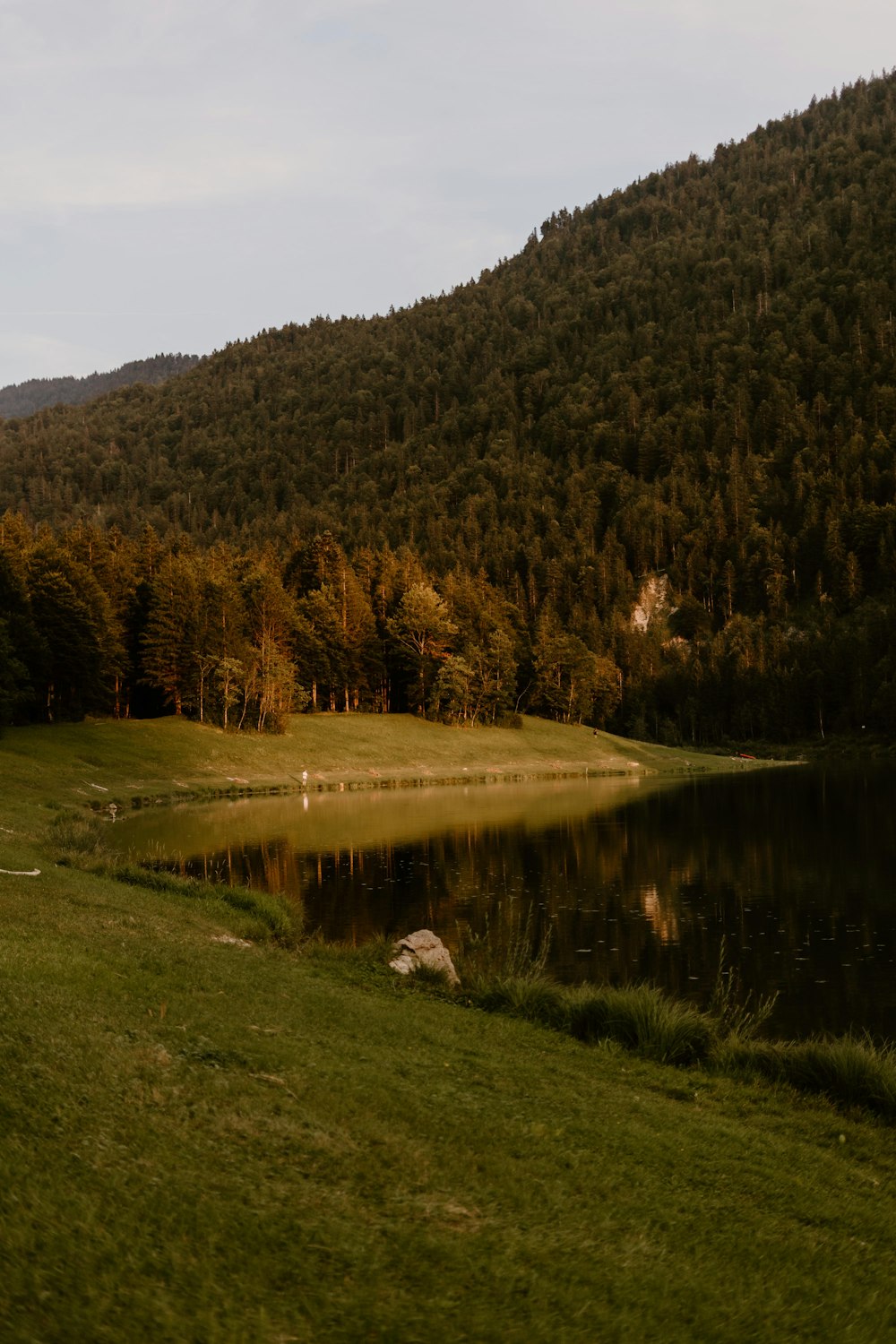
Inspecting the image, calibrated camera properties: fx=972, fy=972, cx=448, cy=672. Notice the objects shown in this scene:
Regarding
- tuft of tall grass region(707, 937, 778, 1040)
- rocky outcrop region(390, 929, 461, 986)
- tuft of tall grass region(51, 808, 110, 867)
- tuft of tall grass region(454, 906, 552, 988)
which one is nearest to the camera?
tuft of tall grass region(707, 937, 778, 1040)

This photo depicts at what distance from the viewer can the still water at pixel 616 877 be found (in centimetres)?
2359

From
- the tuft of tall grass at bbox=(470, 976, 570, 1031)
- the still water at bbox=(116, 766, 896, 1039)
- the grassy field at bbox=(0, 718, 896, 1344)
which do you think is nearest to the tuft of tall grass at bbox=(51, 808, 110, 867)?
the still water at bbox=(116, 766, 896, 1039)

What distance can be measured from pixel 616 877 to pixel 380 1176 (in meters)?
30.5

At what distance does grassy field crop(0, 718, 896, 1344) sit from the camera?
6055mm

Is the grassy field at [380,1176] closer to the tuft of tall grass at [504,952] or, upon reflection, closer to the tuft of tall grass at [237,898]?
the tuft of tall grass at [504,952]

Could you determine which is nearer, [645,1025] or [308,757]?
[645,1025]

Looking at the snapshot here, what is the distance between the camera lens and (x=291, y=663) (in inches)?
3949

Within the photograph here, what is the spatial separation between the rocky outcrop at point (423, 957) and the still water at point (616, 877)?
2.99 metres

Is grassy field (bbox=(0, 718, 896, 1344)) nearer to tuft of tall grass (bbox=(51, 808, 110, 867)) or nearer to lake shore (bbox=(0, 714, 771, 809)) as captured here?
tuft of tall grass (bbox=(51, 808, 110, 867))

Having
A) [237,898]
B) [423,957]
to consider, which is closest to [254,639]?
[237,898]

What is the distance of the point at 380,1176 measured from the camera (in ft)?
26.8

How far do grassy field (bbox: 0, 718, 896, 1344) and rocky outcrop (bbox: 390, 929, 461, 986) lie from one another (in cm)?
342

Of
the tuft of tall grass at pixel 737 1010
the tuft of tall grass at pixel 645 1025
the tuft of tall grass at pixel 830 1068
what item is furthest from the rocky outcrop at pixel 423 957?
the tuft of tall grass at pixel 830 1068

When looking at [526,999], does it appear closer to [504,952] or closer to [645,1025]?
[645,1025]
